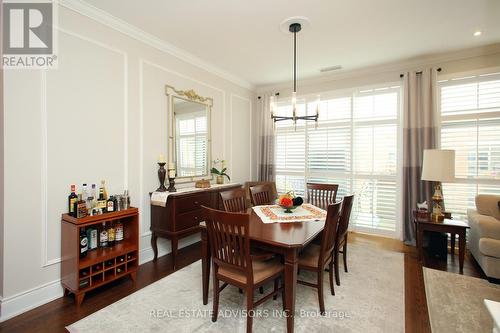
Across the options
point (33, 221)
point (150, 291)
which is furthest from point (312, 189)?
point (33, 221)

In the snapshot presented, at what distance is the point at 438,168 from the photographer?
10.2 ft

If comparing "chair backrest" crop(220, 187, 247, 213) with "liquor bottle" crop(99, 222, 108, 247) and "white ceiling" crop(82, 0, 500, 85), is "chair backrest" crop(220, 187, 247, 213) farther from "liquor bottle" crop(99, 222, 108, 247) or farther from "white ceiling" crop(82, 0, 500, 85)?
"white ceiling" crop(82, 0, 500, 85)

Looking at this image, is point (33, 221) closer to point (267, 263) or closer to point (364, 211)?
point (267, 263)

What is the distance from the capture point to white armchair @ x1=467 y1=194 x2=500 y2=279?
8.41 feet

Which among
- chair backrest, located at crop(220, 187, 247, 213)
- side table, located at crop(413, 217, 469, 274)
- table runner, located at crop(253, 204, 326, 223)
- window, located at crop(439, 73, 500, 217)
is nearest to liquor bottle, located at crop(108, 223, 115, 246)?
chair backrest, located at crop(220, 187, 247, 213)

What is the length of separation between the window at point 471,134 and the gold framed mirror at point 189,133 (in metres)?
3.68

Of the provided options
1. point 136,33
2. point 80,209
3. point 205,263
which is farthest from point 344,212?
point 136,33

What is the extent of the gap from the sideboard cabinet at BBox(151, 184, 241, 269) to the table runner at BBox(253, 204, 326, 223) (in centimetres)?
53

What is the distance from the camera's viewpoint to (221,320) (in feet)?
6.63

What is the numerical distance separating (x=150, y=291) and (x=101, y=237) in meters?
0.77

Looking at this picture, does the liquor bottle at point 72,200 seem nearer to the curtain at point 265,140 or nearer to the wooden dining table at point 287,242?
the wooden dining table at point 287,242

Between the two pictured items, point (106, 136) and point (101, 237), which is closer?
point (101, 237)

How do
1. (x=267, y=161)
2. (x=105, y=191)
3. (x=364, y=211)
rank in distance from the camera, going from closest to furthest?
(x=105, y=191) → (x=364, y=211) → (x=267, y=161)

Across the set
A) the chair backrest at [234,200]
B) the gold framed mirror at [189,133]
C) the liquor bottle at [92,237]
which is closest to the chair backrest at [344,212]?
the chair backrest at [234,200]
